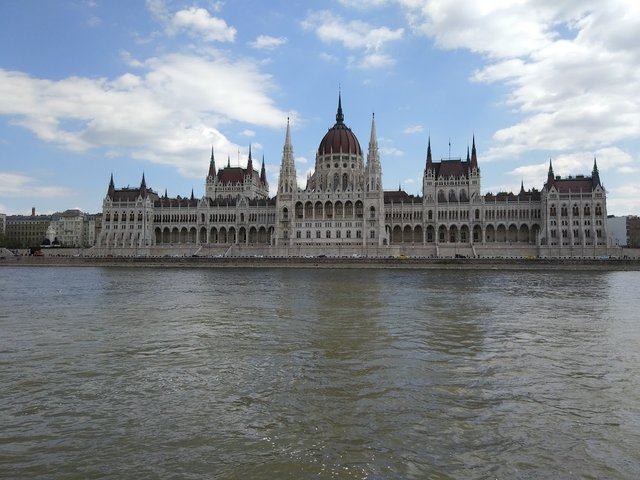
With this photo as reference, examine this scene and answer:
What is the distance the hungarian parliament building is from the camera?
9038 cm

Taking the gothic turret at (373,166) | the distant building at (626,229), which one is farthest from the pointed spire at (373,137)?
the distant building at (626,229)

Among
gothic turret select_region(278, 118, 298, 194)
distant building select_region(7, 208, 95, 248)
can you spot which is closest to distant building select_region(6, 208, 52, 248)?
distant building select_region(7, 208, 95, 248)

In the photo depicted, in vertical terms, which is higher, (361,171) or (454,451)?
(361,171)

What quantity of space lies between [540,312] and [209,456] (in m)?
21.8

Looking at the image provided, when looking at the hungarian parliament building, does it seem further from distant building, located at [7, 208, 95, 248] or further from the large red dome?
distant building, located at [7, 208, 95, 248]

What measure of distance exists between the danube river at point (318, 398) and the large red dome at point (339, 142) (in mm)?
88925

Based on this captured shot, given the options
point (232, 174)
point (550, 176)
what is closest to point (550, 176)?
point (550, 176)

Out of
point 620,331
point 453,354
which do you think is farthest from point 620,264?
point 453,354

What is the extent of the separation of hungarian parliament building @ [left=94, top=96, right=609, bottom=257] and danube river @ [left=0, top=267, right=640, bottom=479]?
233 feet

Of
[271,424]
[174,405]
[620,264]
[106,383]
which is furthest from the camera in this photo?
[620,264]

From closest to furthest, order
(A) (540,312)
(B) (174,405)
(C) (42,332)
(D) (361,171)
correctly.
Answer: (B) (174,405)
(C) (42,332)
(A) (540,312)
(D) (361,171)

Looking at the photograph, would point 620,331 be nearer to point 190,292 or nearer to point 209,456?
point 209,456

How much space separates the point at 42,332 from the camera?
1880 centimetres

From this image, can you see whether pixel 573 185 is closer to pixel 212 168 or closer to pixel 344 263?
pixel 344 263
